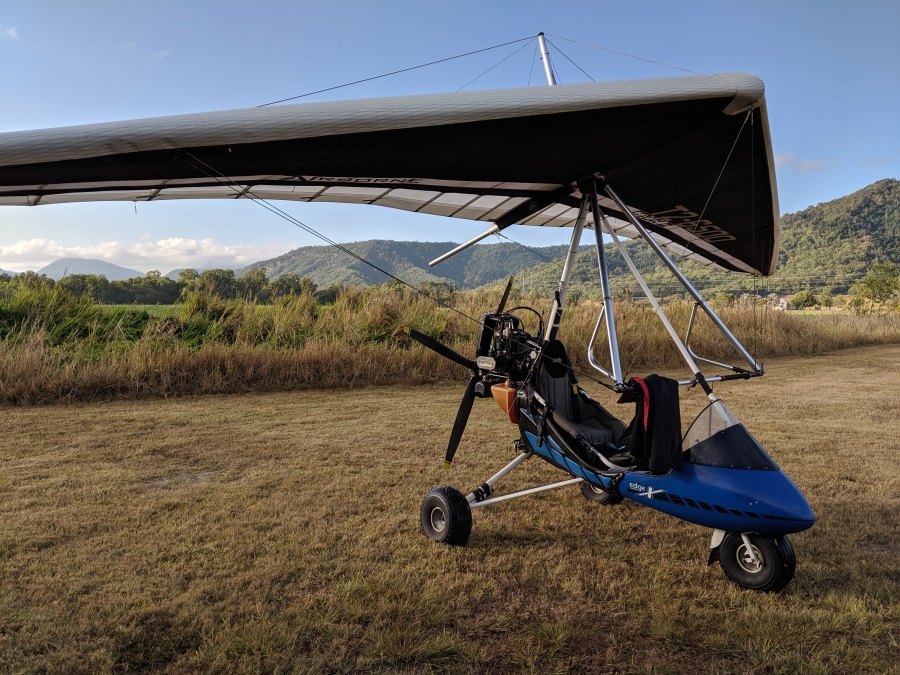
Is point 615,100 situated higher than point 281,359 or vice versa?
point 615,100

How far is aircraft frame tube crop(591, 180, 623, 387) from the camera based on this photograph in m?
3.33

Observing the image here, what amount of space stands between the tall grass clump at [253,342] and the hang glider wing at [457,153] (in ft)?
11.4

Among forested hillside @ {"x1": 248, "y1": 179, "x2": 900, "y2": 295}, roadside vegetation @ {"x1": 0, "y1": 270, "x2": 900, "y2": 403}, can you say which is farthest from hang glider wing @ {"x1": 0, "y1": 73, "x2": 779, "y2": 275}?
forested hillside @ {"x1": 248, "y1": 179, "x2": 900, "y2": 295}

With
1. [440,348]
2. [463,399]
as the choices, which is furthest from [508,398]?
[440,348]

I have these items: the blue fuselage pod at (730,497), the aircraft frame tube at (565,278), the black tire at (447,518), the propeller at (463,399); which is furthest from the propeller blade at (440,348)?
the blue fuselage pod at (730,497)

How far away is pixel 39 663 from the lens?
2260 mm

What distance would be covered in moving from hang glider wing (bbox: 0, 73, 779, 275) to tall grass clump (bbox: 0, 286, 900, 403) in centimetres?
348

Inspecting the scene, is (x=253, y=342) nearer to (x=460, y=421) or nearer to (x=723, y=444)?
(x=460, y=421)

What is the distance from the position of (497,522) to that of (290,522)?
1.40 metres

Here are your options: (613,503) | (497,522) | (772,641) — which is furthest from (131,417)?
(772,641)

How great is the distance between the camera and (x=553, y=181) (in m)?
4.33

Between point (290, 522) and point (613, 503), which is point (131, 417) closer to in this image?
point (290, 522)

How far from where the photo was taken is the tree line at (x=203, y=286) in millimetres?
11180

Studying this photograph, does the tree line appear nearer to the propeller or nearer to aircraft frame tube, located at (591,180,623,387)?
the propeller
